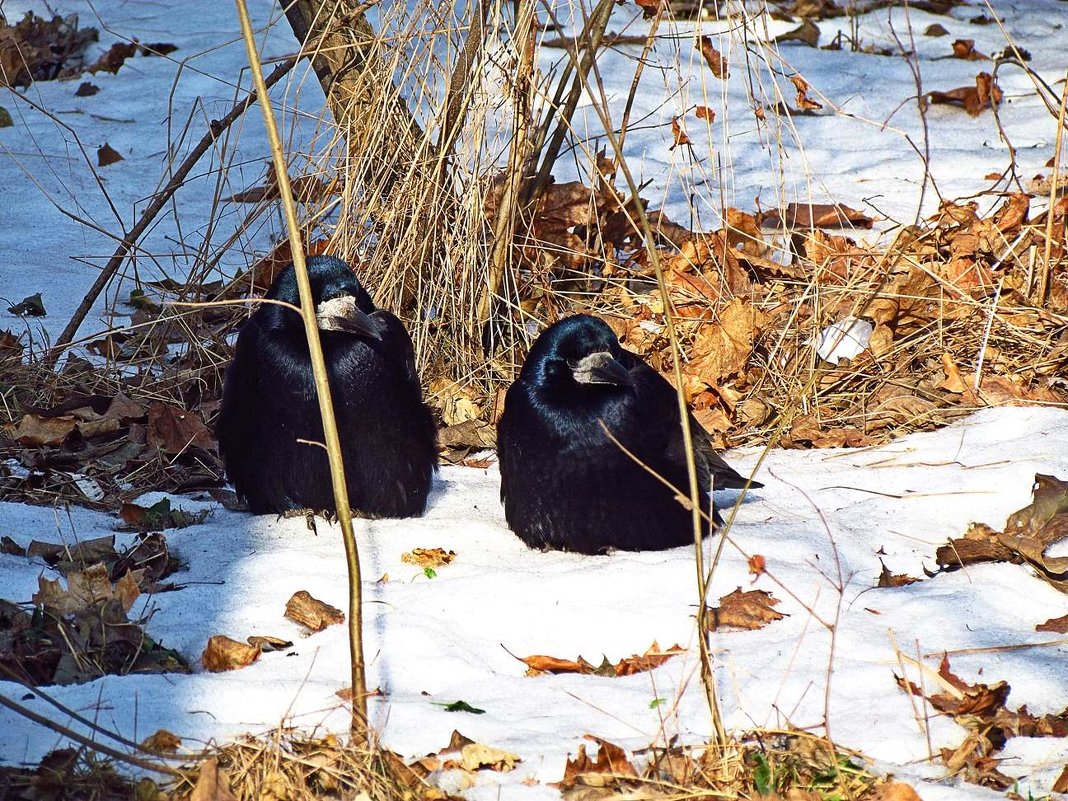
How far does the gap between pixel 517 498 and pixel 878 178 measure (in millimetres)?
3585

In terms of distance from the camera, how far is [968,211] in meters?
5.43

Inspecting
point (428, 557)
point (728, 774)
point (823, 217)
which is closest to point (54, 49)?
point (823, 217)

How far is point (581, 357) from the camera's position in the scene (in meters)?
3.80

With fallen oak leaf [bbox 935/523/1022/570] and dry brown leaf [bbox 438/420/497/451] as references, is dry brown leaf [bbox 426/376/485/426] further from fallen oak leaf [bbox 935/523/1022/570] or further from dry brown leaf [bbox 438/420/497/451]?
fallen oak leaf [bbox 935/523/1022/570]

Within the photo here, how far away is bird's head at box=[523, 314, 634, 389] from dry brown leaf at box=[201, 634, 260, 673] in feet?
4.37

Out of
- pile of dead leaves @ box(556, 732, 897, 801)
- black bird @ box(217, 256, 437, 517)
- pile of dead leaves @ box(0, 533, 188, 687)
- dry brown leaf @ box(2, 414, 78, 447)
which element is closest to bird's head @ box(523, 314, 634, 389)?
black bird @ box(217, 256, 437, 517)

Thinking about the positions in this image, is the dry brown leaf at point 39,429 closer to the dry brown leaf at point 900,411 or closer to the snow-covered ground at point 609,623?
the snow-covered ground at point 609,623

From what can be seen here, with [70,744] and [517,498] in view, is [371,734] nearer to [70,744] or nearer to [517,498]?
[70,744]

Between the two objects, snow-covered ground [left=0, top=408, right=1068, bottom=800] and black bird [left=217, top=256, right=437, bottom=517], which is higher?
black bird [left=217, top=256, right=437, bottom=517]

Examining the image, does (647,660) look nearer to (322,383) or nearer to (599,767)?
(599,767)

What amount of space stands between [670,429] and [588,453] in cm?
33

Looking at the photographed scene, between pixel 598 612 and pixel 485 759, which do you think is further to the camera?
pixel 598 612

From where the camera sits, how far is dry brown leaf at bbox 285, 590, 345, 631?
3.13 meters

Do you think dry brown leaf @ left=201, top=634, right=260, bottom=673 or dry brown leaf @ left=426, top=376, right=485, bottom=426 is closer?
dry brown leaf @ left=201, top=634, right=260, bottom=673
